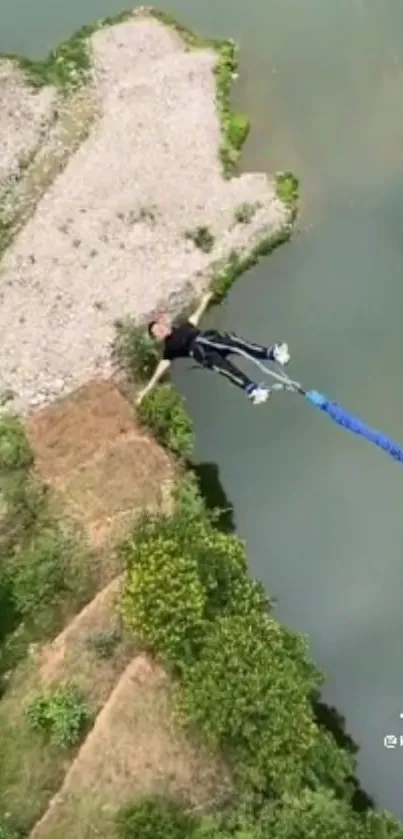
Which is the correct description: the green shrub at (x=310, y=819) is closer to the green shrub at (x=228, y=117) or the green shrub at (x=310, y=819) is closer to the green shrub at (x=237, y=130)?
the green shrub at (x=228, y=117)

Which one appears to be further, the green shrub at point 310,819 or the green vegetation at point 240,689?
the green vegetation at point 240,689

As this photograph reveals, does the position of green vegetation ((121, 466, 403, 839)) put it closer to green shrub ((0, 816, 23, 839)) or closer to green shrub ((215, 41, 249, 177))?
green shrub ((0, 816, 23, 839))

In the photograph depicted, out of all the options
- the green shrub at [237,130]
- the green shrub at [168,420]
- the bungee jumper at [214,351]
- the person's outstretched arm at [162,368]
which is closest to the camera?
the bungee jumper at [214,351]

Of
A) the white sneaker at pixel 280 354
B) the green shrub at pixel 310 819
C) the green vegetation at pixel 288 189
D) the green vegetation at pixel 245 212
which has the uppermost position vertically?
the green vegetation at pixel 288 189

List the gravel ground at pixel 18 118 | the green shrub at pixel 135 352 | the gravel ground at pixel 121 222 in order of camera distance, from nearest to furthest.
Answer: the green shrub at pixel 135 352 < the gravel ground at pixel 121 222 < the gravel ground at pixel 18 118

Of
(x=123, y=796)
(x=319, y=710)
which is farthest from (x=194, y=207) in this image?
(x=123, y=796)

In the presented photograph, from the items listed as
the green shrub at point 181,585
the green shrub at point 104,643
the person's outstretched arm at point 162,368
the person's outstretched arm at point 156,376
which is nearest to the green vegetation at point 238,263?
the person's outstretched arm at point 162,368
